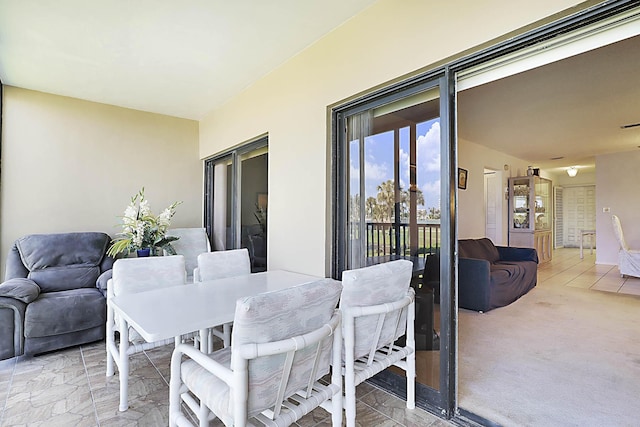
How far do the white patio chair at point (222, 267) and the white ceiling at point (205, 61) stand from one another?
5.93ft

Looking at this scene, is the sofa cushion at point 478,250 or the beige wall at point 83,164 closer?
the beige wall at point 83,164

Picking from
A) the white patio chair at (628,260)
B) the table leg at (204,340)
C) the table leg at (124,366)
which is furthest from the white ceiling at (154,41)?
the white patio chair at (628,260)

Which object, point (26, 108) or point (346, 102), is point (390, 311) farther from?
Result: point (26, 108)

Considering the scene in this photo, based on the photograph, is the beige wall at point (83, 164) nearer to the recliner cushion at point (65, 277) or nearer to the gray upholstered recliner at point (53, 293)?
the gray upholstered recliner at point (53, 293)

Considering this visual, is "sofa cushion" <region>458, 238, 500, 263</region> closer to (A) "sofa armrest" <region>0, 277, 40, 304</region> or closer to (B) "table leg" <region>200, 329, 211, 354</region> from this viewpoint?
(B) "table leg" <region>200, 329, 211, 354</region>

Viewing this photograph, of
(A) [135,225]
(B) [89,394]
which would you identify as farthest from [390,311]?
(A) [135,225]

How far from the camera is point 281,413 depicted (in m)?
1.31

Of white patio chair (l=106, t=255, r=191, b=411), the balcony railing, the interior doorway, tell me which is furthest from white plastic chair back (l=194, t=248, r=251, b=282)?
the interior doorway

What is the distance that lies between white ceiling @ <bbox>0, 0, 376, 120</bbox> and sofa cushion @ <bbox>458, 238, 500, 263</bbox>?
3203mm

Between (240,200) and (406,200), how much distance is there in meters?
2.51

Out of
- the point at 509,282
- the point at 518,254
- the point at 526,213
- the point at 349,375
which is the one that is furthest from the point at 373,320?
the point at 526,213

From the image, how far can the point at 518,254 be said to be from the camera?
534 centimetres

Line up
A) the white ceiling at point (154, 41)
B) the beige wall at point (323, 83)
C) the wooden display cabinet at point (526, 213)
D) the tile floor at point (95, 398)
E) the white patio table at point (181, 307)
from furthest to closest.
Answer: the wooden display cabinet at point (526, 213) < the white ceiling at point (154, 41) < the tile floor at point (95, 398) < the beige wall at point (323, 83) < the white patio table at point (181, 307)

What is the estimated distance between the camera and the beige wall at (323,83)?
1731 millimetres
